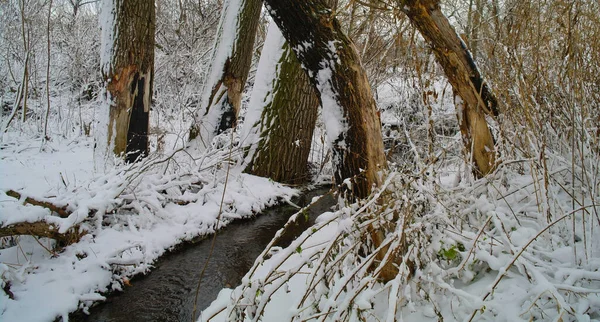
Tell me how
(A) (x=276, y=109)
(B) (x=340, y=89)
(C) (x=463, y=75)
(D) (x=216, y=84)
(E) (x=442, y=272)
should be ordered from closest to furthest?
(E) (x=442, y=272) → (B) (x=340, y=89) → (C) (x=463, y=75) → (A) (x=276, y=109) → (D) (x=216, y=84)

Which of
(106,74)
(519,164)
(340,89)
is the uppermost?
(106,74)

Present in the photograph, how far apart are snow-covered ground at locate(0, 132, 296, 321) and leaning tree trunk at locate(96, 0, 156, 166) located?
2.05ft

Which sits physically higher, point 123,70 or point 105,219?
point 123,70

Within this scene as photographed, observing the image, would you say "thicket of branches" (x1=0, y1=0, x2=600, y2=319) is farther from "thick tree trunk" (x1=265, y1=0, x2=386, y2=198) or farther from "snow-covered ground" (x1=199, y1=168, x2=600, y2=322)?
"thick tree trunk" (x1=265, y1=0, x2=386, y2=198)

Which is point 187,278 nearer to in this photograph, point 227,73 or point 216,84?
point 216,84

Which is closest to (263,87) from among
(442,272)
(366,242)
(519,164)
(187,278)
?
(187,278)

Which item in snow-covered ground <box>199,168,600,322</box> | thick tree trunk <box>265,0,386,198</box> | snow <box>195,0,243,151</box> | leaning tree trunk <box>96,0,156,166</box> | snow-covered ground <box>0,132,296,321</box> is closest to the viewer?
snow-covered ground <box>199,168,600,322</box>

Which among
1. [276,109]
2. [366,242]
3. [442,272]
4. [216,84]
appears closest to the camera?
[442,272]

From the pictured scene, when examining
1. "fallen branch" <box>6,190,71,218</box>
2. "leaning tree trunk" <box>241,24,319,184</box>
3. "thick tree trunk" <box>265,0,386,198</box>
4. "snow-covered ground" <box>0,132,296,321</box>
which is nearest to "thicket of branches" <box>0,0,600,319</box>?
"thick tree trunk" <box>265,0,386,198</box>

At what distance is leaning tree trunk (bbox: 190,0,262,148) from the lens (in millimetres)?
5266

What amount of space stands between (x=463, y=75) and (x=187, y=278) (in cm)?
252

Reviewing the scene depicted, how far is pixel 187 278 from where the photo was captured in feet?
9.27

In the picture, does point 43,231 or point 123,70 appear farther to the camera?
point 123,70

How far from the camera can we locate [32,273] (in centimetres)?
242
